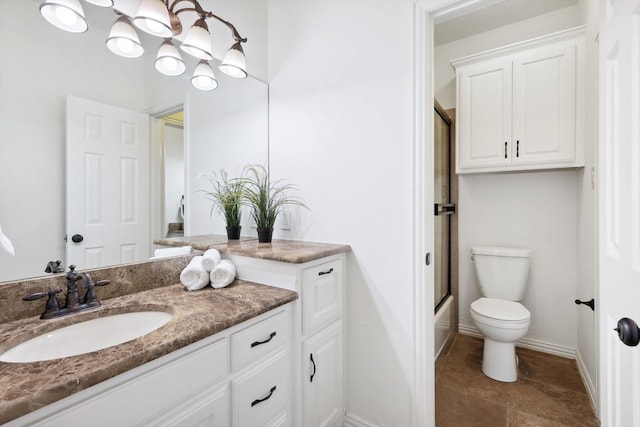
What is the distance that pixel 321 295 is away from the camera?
1396mm

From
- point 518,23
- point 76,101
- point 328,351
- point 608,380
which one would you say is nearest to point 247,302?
point 328,351

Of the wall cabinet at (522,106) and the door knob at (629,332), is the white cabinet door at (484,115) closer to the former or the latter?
the wall cabinet at (522,106)

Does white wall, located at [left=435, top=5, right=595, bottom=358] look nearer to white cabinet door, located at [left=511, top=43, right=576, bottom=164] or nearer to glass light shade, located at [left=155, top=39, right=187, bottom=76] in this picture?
white cabinet door, located at [left=511, top=43, right=576, bottom=164]

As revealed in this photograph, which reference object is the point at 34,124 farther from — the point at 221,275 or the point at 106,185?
the point at 221,275

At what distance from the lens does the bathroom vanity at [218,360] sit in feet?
2.10

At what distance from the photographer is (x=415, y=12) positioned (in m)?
1.37

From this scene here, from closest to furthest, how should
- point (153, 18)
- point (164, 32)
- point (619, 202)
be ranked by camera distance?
point (619, 202) → point (153, 18) → point (164, 32)

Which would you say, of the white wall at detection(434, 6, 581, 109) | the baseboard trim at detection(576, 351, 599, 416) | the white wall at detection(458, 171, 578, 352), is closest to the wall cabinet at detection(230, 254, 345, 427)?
the baseboard trim at detection(576, 351, 599, 416)

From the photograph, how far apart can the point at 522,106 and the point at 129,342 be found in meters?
2.71

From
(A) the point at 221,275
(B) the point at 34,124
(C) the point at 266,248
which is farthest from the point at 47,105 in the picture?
(C) the point at 266,248

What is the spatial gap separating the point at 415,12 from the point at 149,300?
1.70 metres

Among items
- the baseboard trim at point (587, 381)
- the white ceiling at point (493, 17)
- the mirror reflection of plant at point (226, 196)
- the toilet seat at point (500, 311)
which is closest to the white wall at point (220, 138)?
the mirror reflection of plant at point (226, 196)

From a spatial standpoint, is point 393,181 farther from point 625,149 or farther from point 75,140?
point 75,140

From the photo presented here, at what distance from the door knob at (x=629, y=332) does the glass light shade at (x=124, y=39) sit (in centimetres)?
180
